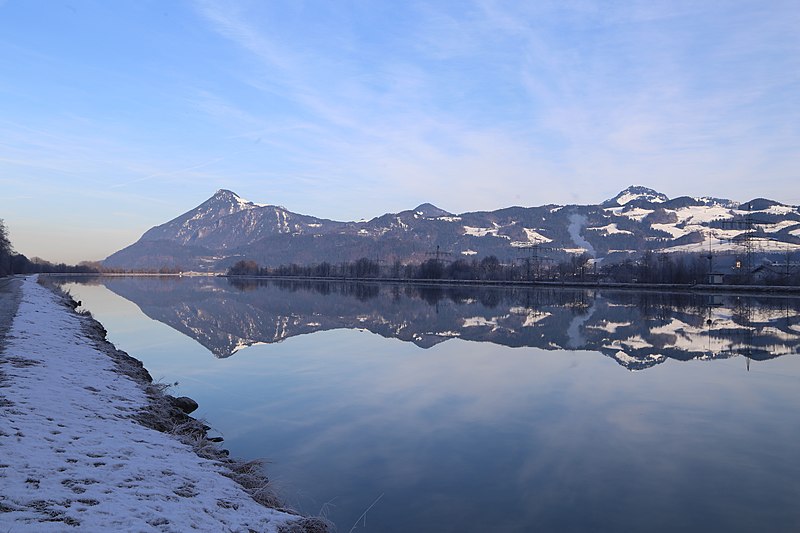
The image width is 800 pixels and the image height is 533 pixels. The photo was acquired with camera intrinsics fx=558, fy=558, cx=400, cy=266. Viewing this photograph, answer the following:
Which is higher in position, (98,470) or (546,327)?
(98,470)

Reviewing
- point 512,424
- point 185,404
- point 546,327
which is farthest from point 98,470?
point 546,327

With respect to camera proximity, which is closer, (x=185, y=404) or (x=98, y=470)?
(x=98, y=470)

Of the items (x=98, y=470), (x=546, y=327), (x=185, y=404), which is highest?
(x=98, y=470)

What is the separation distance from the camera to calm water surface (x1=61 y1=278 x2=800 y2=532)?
30.1 ft

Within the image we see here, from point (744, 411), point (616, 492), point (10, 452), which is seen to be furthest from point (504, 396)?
point (10, 452)

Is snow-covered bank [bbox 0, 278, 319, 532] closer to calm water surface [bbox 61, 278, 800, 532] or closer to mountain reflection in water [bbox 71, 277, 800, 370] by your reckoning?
calm water surface [bbox 61, 278, 800, 532]

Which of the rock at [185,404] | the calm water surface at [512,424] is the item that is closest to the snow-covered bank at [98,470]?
the rock at [185,404]

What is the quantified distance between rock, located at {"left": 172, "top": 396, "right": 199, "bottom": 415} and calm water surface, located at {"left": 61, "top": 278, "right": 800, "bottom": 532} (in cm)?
24

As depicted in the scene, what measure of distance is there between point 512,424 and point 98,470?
31.0ft

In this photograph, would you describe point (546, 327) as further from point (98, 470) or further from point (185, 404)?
point (98, 470)

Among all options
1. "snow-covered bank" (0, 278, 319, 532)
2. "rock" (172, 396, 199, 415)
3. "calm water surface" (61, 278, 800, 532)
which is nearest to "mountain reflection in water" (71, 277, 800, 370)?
"calm water surface" (61, 278, 800, 532)

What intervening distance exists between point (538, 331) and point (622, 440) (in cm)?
2442

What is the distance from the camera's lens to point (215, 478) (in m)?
9.12

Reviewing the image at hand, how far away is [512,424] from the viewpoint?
46.2ft
